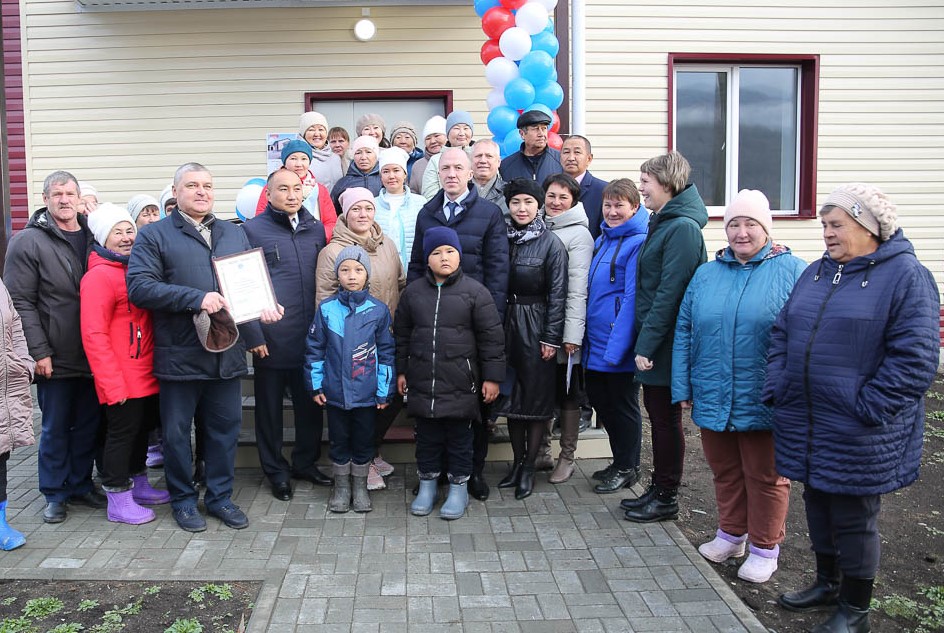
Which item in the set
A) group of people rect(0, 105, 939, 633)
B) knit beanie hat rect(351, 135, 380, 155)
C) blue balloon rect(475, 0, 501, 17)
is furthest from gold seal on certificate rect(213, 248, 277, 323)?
blue balloon rect(475, 0, 501, 17)

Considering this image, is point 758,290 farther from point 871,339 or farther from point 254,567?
point 254,567

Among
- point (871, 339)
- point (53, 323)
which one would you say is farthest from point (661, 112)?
point (53, 323)

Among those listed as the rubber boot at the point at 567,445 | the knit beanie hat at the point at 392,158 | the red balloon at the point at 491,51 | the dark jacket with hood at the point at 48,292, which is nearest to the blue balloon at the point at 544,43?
the red balloon at the point at 491,51

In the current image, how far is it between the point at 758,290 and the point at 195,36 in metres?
7.15

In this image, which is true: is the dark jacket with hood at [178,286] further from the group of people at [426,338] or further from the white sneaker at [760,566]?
the white sneaker at [760,566]

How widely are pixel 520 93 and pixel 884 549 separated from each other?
4.34 metres

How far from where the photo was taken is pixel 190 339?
454 cm

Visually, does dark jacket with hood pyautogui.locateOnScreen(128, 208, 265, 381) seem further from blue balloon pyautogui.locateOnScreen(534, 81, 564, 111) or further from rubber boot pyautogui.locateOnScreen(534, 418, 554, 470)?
blue balloon pyautogui.locateOnScreen(534, 81, 564, 111)

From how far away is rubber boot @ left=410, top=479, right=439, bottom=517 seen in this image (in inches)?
194

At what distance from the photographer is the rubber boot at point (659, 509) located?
4.79m

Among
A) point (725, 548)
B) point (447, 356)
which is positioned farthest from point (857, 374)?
point (447, 356)

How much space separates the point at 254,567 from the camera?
419 cm

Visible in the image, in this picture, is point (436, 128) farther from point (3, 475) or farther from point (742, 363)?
point (3, 475)

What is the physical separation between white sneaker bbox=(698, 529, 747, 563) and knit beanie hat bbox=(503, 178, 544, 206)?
92.6 inches
